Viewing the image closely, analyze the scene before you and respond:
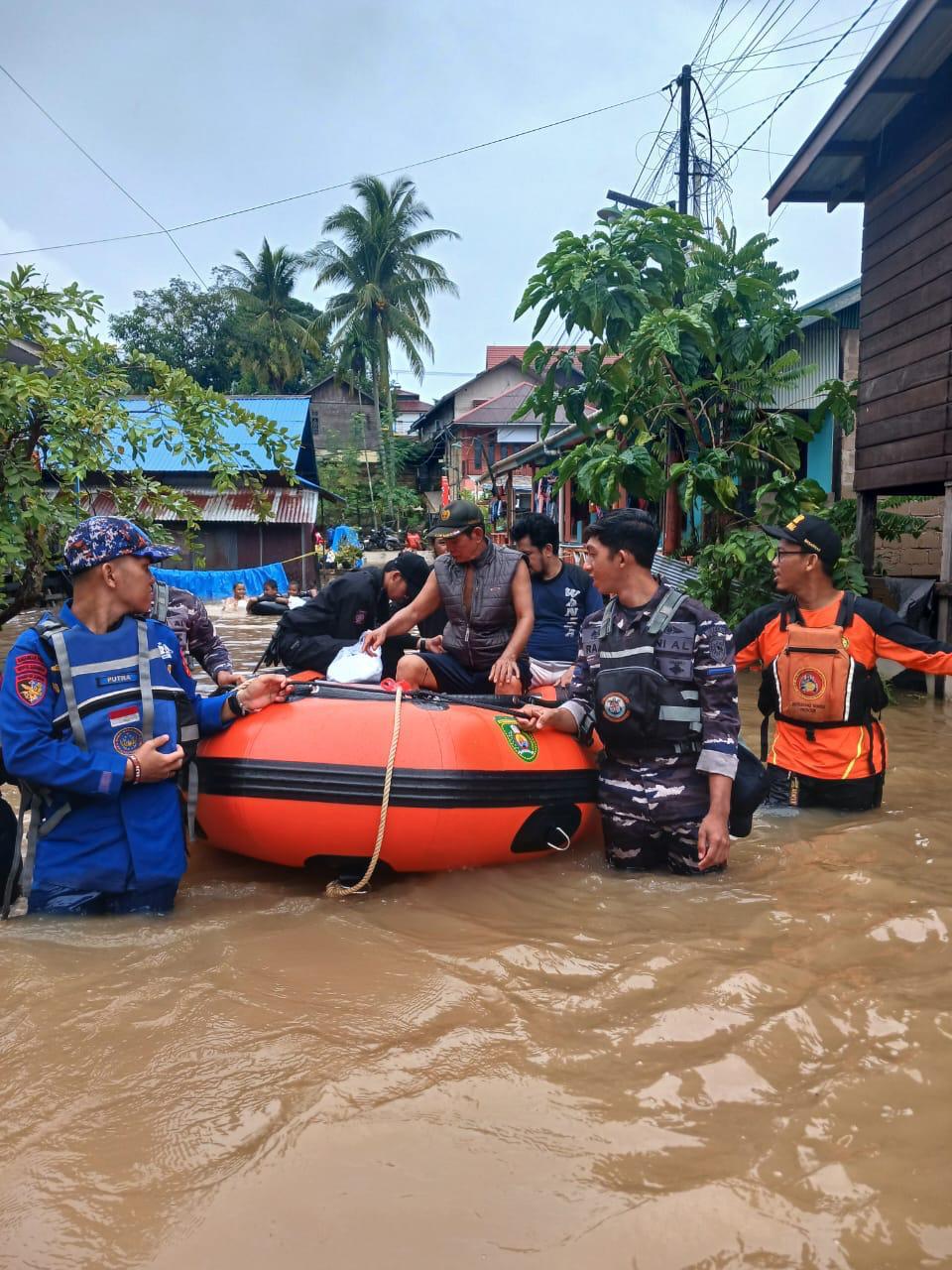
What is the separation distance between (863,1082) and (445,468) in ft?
126

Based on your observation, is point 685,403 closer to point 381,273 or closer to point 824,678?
point 824,678

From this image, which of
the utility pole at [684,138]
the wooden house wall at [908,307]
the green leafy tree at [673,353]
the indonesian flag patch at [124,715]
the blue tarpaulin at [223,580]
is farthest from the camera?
the blue tarpaulin at [223,580]

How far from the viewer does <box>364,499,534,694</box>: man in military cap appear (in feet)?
14.1

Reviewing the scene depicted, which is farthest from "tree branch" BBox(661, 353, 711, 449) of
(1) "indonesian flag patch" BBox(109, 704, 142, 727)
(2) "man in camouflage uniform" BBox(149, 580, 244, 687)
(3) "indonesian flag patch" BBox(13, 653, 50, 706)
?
(3) "indonesian flag patch" BBox(13, 653, 50, 706)

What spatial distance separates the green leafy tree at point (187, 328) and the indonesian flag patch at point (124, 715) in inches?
1584

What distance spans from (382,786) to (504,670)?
1001mm

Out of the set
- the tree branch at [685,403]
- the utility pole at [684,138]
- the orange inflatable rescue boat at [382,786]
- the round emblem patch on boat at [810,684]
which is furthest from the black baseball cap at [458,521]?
the utility pole at [684,138]

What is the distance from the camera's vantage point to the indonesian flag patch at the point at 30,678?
2.88 meters

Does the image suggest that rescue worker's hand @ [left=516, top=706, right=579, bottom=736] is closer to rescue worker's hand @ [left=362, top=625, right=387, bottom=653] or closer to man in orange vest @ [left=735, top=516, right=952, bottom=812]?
man in orange vest @ [left=735, top=516, right=952, bottom=812]

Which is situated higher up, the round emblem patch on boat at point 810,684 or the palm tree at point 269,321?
the palm tree at point 269,321

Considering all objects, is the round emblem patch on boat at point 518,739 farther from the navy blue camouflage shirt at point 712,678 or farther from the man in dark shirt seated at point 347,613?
the man in dark shirt seated at point 347,613

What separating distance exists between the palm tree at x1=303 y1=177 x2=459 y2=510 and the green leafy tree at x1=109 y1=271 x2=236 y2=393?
7.83 meters

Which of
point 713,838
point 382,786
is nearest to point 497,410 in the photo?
point 382,786

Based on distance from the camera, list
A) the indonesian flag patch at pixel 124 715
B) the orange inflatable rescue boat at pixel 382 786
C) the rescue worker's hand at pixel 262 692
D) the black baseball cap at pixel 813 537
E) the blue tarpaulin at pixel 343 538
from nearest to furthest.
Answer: the indonesian flag patch at pixel 124 715, the orange inflatable rescue boat at pixel 382 786, the rescue worker's hand at pixel 262 692, the black baseball cap at pixel 813 537, the blue tarpaulin at pixel 343 538
